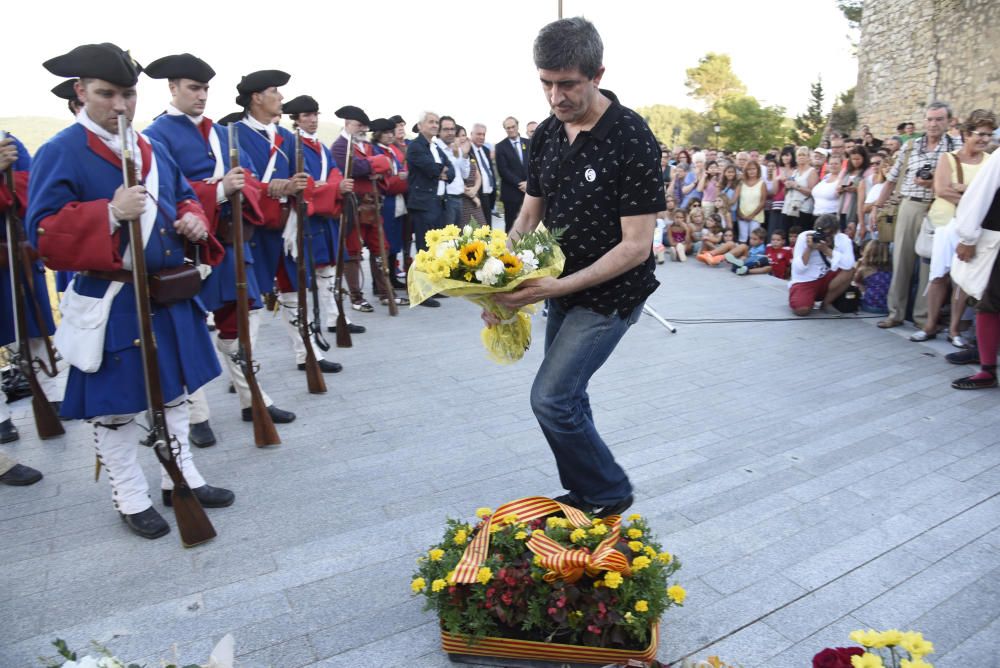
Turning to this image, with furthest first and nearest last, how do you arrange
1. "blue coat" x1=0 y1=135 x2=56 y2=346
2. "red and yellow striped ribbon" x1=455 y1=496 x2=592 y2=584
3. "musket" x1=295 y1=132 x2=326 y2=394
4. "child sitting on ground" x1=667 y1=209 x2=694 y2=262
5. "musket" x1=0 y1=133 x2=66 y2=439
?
"child sitting on ground" x1=667 y1=209 x2=694 y2=262, "musket" x1=295 y1=132 x2=326 y2=394, "blue coat" x1=0 y1=135 x2=56 y2=346, "musket" x1=0 y1=133 x2=66 y2=439, "red and yellow striped ribbon" x1=455 y1=496 x2=592 y2=584

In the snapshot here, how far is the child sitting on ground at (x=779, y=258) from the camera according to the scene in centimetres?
1008

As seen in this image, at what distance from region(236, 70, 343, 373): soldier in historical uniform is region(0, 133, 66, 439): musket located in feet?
4.57

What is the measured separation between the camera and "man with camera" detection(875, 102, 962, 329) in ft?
22.6

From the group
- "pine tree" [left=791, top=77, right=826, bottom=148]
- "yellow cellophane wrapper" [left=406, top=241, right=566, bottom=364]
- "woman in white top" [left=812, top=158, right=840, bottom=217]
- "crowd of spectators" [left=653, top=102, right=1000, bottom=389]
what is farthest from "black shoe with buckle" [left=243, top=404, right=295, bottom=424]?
"pine tree" [left=791, top=77, right=826, bottom=148]

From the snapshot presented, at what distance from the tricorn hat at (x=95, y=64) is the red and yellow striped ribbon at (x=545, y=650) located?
266 centimetres

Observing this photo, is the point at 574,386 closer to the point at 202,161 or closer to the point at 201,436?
the point at 201,436

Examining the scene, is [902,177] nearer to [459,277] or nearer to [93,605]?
[459,277]

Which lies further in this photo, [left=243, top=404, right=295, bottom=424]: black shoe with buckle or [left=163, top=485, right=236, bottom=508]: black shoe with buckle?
[left=243, top=404, right=295, bottom=424]: black shoe with buckle

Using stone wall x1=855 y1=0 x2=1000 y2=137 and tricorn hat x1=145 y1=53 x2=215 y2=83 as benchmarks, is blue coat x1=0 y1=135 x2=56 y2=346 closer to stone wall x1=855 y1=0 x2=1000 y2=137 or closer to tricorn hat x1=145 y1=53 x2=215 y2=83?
tricorn hat x1=145 y1=53 x2=215 y2=83

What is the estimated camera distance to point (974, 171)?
6316 mm

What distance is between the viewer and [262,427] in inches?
173

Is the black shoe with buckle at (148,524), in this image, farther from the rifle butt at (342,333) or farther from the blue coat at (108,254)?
the rifle butt at (342,333)

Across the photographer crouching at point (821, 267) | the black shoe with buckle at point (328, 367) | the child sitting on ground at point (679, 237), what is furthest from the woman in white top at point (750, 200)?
the black shoe with buckle at point (328, 367)

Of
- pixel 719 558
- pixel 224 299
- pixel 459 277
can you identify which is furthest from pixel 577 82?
pixel 224 299
